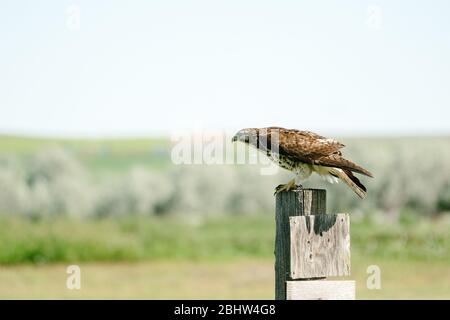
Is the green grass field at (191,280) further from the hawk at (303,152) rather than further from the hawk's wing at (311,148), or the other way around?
the hawk's wing at (311,148)

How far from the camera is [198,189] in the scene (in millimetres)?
28375

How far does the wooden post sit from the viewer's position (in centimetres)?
489

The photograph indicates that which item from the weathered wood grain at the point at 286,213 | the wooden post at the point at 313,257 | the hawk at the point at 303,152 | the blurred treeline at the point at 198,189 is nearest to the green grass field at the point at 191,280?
the blurred treeline at the point at 198,189

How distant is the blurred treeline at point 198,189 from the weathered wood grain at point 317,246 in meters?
20.9

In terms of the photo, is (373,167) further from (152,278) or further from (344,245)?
(344,245)

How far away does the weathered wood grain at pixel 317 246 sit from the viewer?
4945mm

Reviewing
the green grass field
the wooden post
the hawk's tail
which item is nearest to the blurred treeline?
the green grass field

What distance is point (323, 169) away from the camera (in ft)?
23.7

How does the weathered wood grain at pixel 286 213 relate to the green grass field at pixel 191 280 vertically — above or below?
above

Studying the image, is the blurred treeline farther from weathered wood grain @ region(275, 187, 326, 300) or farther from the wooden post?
the wooden post

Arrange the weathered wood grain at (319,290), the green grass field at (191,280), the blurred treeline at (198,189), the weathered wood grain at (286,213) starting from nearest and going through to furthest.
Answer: the weathered wood grain at (319,290) → the weathered wood grain at (286,213) → the green grass field at (191,280) → the blurred treeline at (198,189)

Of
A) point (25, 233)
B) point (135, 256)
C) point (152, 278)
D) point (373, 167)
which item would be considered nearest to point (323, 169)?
point (152, 278)

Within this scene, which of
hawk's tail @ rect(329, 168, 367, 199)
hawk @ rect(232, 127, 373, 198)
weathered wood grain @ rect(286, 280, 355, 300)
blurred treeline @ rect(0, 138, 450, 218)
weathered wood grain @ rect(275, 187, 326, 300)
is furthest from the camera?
blurred treeline @ rect(0, 138, 450, 218)
